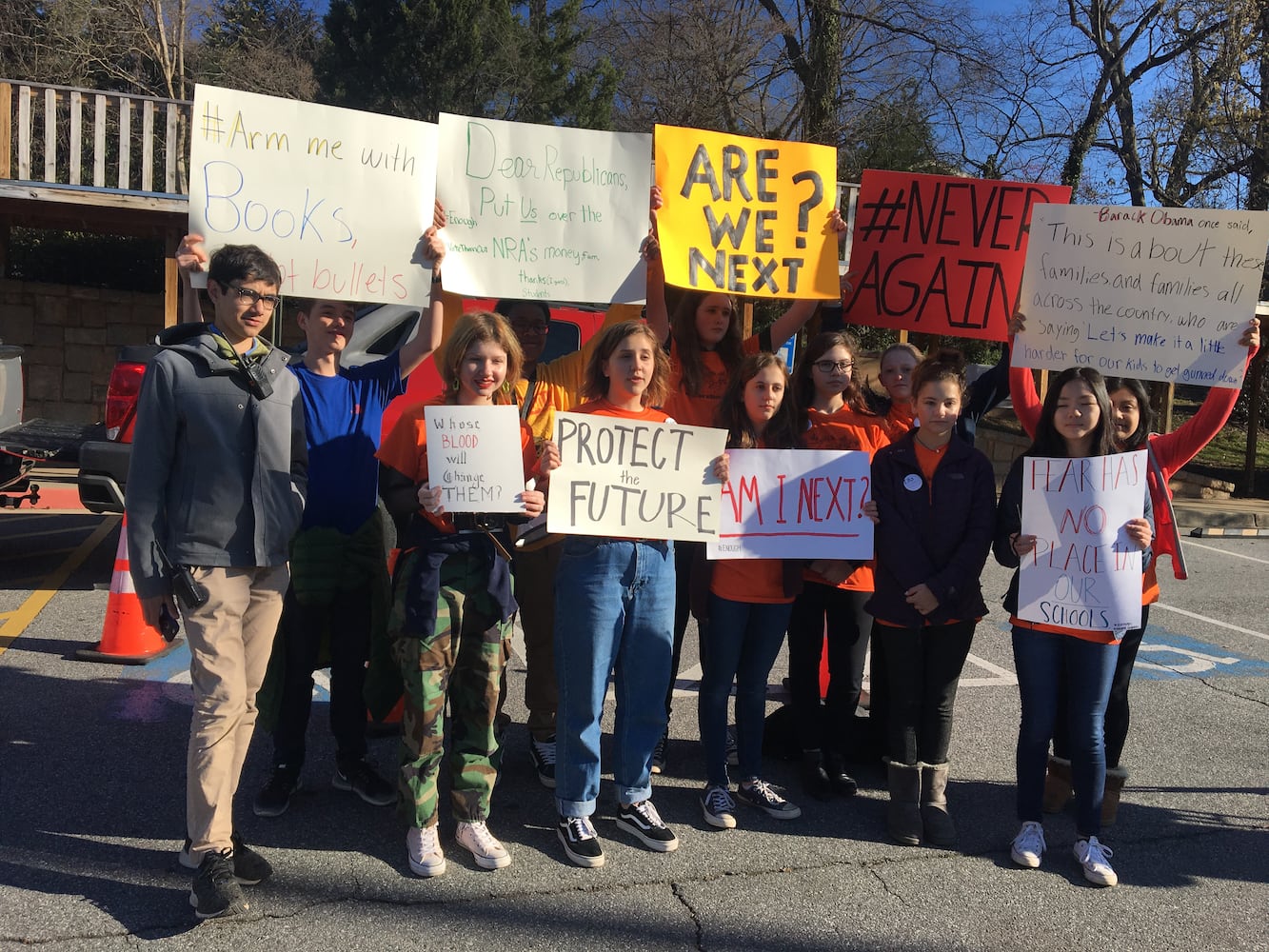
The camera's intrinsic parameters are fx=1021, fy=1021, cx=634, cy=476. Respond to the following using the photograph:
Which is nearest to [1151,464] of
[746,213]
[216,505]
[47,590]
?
[746,213]

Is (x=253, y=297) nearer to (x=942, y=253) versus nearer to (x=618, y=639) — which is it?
(x=618, y=639)

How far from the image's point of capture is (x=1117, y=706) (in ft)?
12.7

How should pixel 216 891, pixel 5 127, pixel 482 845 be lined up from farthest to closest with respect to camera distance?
pixel 5 127
pixel 482 845
pixel 216 891

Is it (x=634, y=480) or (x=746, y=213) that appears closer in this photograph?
(x=634, y=480)

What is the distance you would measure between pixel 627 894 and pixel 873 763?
1.56 metres

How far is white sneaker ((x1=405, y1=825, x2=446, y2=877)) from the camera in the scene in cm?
326

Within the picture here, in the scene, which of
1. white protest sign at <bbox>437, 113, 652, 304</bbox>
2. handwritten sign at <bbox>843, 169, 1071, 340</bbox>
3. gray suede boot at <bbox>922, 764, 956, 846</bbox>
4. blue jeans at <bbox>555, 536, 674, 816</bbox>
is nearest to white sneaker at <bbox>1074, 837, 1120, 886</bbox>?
gray suede boot at <bbox>922, 764, 956, 846</bbox>

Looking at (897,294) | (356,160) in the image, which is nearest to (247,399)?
(356,160)

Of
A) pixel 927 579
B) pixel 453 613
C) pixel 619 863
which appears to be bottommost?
pixel 619 863

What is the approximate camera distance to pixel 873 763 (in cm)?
437

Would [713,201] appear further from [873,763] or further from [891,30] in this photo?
[891,30]

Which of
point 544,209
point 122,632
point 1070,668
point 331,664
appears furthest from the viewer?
point 122,632

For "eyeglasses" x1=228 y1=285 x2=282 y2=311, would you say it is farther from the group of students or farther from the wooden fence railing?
the wooden fence railing

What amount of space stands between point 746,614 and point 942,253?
1.98 m
